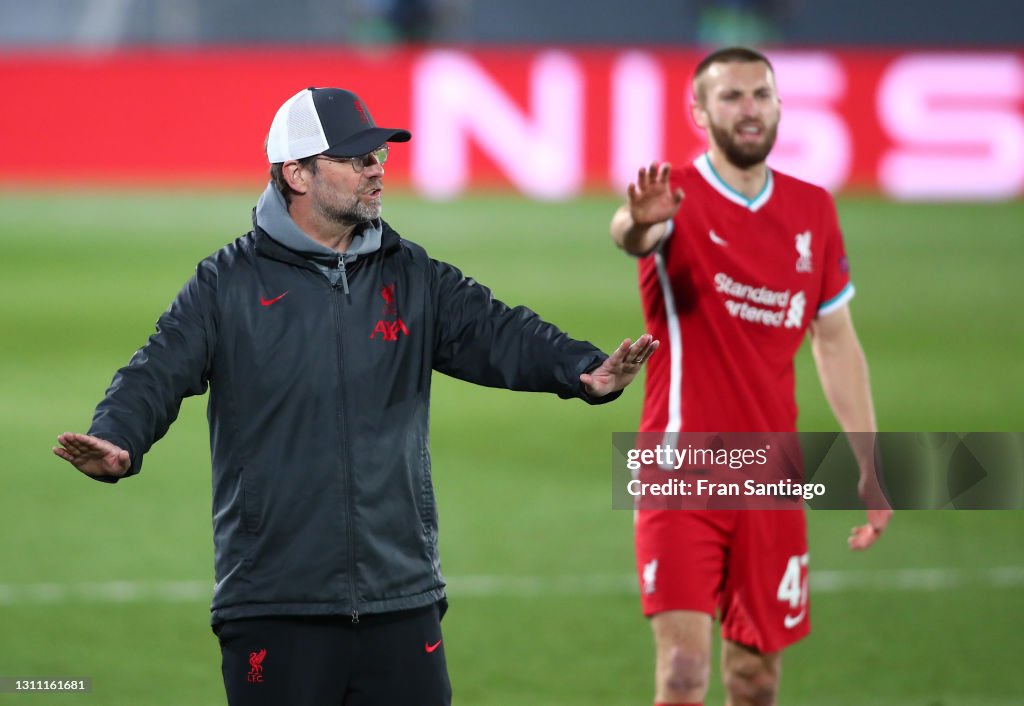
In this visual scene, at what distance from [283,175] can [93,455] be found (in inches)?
35.6

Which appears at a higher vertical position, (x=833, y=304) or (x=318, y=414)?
(x=833, y=304)

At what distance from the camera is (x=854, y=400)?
5531 millimetres

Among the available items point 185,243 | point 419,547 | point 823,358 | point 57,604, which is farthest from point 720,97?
point 185,243

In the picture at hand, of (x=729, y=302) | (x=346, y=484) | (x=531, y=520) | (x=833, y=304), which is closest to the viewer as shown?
(x=346, y=484)

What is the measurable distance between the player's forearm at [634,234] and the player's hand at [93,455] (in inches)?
76.2

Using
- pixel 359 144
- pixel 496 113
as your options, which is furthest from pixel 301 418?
pixel 496 113

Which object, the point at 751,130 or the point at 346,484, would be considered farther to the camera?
the point at 751,130

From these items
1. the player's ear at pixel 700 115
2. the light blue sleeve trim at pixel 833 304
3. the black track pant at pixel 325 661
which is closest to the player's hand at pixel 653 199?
the player's ear at pixel 700 115

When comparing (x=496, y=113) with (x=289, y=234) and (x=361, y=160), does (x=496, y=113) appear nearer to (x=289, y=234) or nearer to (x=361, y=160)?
(x=361, y=160)

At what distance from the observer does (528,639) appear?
727 cm

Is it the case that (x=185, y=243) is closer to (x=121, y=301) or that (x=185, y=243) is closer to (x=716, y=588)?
(x=121, y=301)

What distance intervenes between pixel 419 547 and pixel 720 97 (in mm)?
2068

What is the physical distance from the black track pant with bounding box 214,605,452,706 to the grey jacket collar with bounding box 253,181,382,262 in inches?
35.9

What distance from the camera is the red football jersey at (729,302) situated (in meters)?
5.29
